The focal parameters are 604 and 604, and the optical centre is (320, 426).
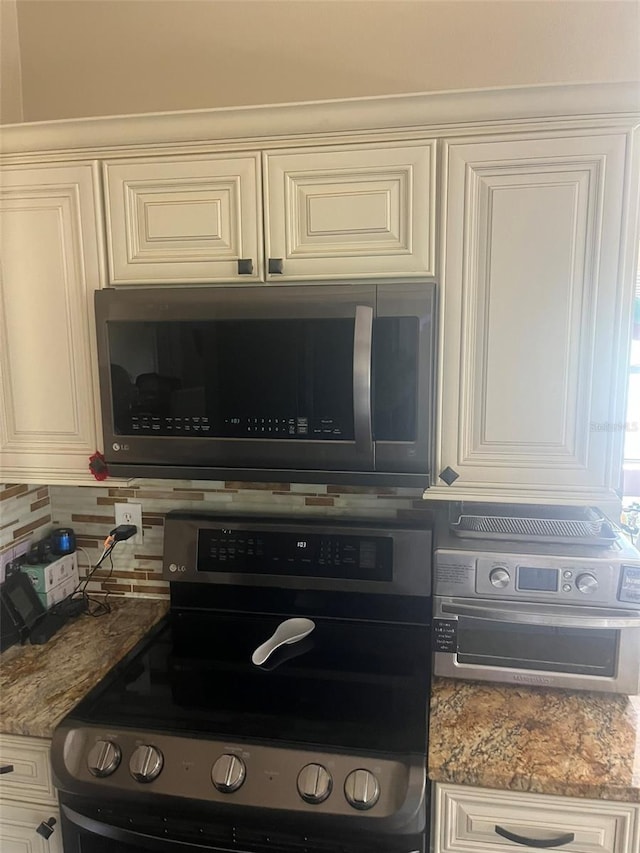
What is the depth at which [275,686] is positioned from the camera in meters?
1.44

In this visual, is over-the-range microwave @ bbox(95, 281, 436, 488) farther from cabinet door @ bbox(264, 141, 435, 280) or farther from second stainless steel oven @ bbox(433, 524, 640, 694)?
second stainless steel oven @ bbox(433, 524, 640, 694)

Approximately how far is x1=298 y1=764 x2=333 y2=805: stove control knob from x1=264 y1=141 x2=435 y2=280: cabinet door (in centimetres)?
104

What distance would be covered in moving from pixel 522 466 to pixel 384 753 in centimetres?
68

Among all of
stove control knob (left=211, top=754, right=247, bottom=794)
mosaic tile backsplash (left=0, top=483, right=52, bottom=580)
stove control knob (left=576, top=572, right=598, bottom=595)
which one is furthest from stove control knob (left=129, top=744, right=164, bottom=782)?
stove control knob (left=576, top=572, right=598, bottom=595)

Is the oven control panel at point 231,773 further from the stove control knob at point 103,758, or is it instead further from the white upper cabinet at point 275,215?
the white upper cabinet at point 275,215

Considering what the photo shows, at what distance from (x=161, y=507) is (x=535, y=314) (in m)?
1.22

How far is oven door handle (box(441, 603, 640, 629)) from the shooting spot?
1354mm

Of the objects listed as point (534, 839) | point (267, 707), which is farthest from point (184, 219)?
point (534, 839)

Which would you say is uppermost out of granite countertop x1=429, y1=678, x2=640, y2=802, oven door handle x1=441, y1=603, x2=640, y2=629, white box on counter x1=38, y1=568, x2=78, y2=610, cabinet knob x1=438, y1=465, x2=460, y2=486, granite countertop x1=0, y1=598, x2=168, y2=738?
cabinet knob x1=438, y1=465, x2=460, y2=486

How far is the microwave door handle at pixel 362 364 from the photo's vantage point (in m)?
1.30

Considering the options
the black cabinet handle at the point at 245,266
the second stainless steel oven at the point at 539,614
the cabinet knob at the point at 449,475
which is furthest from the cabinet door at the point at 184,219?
the second stainless steel oven at the point at 539,614

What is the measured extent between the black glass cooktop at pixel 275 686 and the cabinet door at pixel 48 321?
0.53m

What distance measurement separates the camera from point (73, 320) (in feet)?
5.00

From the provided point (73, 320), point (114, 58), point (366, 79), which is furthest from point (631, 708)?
point (114, 58)
